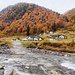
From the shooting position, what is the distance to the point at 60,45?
320ft

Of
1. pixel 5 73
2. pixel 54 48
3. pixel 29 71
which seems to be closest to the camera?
pixel 5 73

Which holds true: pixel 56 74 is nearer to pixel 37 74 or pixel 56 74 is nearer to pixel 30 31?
pixel 37 74

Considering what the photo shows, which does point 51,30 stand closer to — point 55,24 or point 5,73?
point 55,24

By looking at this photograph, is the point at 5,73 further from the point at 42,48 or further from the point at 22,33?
the point at 22,33

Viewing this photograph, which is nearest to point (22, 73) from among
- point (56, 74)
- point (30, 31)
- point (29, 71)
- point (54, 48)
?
point (29, 71)

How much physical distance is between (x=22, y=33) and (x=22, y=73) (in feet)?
492

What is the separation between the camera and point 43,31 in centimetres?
19462

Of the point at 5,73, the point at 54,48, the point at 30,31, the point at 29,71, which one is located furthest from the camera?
the point at 30,31

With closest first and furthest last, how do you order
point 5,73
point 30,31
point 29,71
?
point 5,73 → point 29,71 → point 30,31

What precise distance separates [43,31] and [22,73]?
14957 centimetres

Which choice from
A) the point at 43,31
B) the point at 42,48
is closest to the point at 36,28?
the point at 43,31

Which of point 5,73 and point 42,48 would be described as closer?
point 5,73

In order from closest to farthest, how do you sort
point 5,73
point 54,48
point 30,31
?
point 5,73 → point 54,48 → point 30,31

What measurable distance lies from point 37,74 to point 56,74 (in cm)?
373
